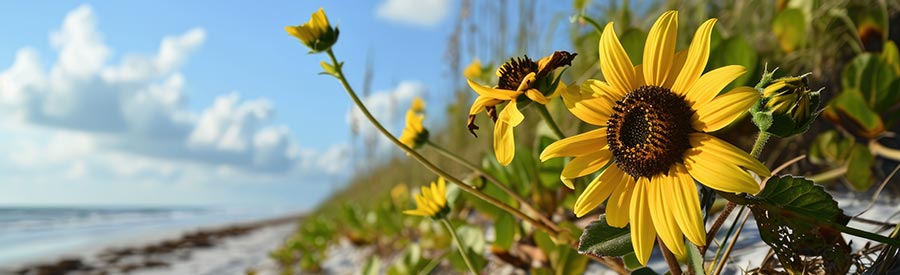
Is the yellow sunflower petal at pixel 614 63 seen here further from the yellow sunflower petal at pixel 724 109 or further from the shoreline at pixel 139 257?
the shoreline at pixel 139 257

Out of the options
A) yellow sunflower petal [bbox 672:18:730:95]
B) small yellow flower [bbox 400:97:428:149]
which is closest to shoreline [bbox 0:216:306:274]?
small yellow flower [bbox 400:97:428:149]

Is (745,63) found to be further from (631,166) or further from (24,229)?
(24,229)

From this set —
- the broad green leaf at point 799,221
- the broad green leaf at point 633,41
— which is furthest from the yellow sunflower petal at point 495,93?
the broad green leaf at point 633,41

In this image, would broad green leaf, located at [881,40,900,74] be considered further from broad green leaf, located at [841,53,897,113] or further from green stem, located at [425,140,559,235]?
green stem, located at [425,140,559,235]

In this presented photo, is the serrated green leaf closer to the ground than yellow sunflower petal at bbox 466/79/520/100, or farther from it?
closer to the ground

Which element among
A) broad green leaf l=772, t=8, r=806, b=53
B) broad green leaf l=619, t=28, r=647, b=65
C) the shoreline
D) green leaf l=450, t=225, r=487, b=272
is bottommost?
the shoreline

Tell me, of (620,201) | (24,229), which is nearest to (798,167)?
(620,201)
